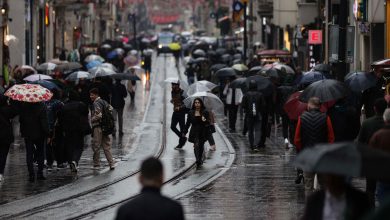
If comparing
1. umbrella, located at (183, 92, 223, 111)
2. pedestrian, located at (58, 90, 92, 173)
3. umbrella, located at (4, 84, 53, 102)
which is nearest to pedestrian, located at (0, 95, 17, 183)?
umbrella, located at (4, 84, 53, 102)

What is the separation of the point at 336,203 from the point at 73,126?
1452cm

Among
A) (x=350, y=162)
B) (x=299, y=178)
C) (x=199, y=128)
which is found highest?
(x=350, y=162)

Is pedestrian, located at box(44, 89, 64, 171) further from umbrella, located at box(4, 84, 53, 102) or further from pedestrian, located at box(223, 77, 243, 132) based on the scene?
pedestrian, located at box(223, 77, 243, 132)

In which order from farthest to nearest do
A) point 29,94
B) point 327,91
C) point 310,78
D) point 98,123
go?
point 310,78
point 98,123
point 29,94
point 327,91

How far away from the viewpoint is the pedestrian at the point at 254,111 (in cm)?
2858

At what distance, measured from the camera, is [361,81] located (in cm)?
2314

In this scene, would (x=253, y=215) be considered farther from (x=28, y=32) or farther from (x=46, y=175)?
(x=28, y=32)

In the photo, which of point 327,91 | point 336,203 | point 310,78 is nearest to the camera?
point 336,203

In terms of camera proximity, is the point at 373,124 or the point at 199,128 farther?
the point at 199,128

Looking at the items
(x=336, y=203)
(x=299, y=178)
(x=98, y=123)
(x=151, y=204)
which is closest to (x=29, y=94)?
(x=98, y=123)

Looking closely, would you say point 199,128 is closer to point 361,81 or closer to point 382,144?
point 361,81

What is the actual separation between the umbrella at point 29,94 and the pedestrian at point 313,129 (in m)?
6.05

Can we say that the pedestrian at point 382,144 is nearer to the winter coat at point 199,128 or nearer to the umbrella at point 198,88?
the winter coat at point 199,128

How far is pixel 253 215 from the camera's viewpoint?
17.3m
